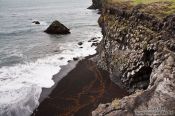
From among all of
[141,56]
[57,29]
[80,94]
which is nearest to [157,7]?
[141,56]

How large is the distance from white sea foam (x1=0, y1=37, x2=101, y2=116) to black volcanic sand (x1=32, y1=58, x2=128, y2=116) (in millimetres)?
1655

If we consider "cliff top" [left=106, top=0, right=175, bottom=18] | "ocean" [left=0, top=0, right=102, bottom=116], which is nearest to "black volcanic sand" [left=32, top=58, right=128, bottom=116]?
"ocean" [left=0, top=0, right=102, bottom=116]

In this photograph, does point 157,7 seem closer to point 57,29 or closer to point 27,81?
point 27,81

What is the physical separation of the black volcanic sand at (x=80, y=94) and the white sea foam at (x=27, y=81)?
165 cm

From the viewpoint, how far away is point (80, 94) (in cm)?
3153

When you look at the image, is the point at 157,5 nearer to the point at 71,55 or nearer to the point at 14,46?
the point at 71,55

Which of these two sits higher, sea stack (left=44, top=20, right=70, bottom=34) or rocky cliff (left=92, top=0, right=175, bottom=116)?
rocky cliff (left=92, top=0, right=175, bottom=116)

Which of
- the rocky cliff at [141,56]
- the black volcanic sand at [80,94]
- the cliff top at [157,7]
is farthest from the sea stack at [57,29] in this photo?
the cliff top at [157,7]

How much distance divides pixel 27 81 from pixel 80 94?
8.84 metres

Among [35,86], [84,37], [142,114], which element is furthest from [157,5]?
[84,37]

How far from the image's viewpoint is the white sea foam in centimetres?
2830

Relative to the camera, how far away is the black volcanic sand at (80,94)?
27.8 metres

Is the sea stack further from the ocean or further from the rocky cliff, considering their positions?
the rocky cliff

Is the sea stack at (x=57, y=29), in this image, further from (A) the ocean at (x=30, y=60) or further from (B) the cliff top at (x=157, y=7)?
(B) the cliff top at (x=157, y=7)
